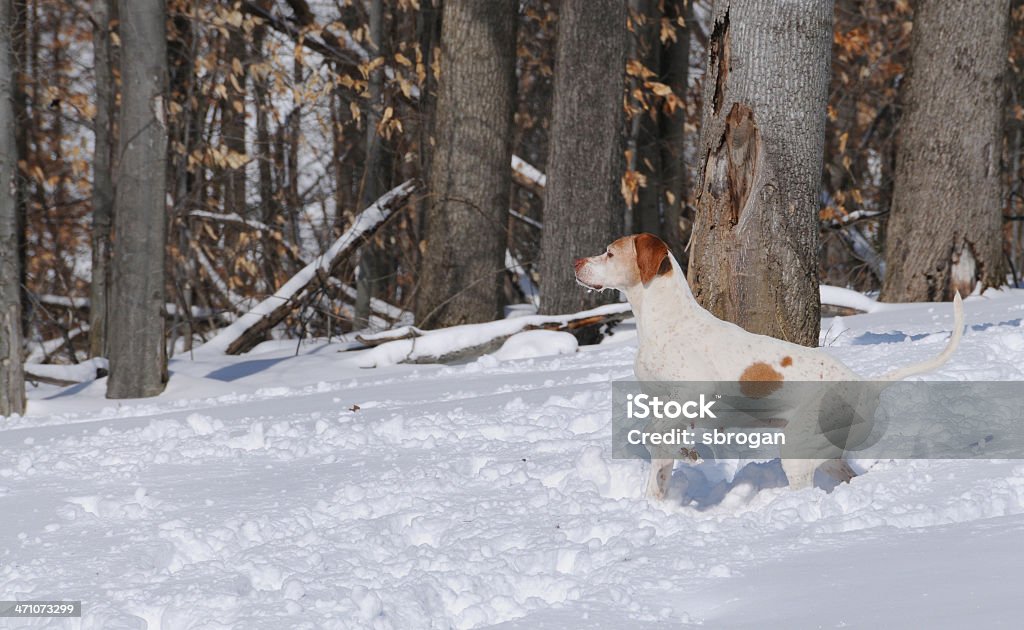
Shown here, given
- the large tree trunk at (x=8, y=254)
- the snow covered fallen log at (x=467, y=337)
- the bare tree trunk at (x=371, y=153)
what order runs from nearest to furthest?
the large tree trunk at (x=8, y=254), the snow covered fallen log at (x=467, y=337), the bare tree trunk at (x=371, y=153)

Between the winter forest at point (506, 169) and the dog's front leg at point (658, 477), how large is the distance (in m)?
1.44

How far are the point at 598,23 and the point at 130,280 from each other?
14.3ft

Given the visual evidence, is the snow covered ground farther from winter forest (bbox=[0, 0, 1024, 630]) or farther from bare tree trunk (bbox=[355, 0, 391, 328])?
bare tree trunk (bbox=[355, 0, 391, 328])

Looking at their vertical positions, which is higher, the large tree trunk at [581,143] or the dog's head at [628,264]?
the large tree trunk at [581,143]

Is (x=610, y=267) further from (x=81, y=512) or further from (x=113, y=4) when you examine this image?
(x=113, y=4)

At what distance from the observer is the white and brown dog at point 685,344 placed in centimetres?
398

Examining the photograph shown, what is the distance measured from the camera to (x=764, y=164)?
17.1ft

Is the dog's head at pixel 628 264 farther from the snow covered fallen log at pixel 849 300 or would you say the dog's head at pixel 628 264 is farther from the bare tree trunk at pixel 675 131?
the bare tree trunk at pixel 675 131

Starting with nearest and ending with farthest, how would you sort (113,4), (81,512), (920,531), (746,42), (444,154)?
(920,531), (81,512), (746,42), (444,154), (113,4)

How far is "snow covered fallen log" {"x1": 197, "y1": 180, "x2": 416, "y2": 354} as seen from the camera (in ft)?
34.3

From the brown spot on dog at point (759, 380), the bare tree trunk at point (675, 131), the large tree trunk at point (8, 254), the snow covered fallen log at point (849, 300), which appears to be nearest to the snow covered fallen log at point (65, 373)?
the large tree trunk at point (8, 254)

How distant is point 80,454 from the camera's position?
5262 mm

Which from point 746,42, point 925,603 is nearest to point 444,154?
point 746,42

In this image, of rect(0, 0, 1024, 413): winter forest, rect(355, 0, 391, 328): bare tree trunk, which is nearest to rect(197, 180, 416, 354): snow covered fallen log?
rect(0, 0, 1024, 413): winter forest
